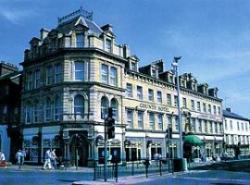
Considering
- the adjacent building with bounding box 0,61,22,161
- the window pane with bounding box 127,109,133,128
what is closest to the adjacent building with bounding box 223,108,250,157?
the window pane with bounding box 127,109,133,128

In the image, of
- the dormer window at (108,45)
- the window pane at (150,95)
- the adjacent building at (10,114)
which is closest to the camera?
the dormer window at (108,45)

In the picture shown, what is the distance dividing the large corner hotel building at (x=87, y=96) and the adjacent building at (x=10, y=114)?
242 centimetres

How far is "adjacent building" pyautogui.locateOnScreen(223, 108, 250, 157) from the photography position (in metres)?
59.6

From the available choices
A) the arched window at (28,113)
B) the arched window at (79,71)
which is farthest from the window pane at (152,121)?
the arched window at (28,113)

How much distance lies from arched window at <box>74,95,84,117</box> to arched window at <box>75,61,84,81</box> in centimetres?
182

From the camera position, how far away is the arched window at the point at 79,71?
1329 inches

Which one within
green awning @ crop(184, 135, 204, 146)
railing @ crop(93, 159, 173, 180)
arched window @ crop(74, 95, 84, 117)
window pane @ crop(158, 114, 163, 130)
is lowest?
railing @ crop(93, 159, 173, 180)

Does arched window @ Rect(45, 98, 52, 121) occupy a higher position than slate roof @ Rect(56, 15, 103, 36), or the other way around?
slate roof @ Rect(56, 15, 103, 36)

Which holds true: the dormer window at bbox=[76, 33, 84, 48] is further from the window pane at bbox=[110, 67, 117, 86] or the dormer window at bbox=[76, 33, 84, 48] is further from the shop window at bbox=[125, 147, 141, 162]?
the shop window at bbox=[125, 147, 141, 162]

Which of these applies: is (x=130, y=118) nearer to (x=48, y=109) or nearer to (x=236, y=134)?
(x=48, y=109)

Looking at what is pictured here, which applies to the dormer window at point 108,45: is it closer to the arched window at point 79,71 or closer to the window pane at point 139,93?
the arched window at point 79,71

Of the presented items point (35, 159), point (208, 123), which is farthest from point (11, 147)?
point (208, 123)

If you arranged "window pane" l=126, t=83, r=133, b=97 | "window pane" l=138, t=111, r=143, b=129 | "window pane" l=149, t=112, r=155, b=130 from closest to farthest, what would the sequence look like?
"window pane" l=126, t=83, r=133, b=97 → "window pane" l=138, t=111, r=143, b=129 → "window pane" l=149, t=112, r=155, b=130

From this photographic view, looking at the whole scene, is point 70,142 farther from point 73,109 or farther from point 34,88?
point 34,88
